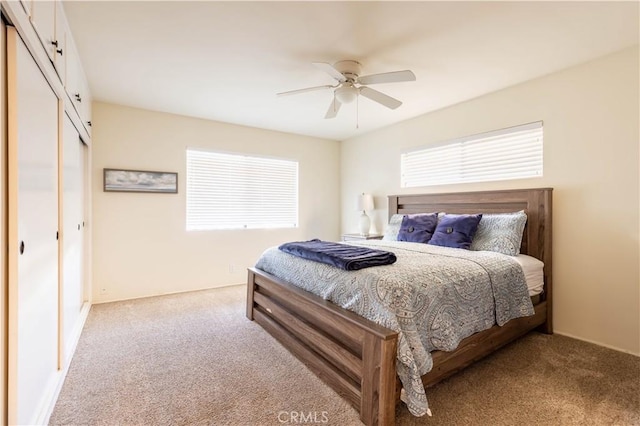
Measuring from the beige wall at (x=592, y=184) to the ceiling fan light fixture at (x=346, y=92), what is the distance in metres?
1.69

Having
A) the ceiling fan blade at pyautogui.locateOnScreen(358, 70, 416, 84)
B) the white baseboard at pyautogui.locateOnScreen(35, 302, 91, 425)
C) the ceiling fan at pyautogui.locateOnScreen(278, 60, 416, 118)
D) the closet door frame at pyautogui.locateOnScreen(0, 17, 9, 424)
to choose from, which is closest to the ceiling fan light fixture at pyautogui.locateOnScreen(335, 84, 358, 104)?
the ceiling fan at pyautogui.locateOnScreen(278, 60, 416, 118)

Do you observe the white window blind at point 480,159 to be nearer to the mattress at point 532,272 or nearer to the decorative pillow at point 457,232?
the decorative pillow at point 457,232

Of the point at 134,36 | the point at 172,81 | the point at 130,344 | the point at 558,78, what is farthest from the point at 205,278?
the point at 558,78

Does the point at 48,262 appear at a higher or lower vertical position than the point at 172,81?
lower

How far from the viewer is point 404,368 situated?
64.1 inches

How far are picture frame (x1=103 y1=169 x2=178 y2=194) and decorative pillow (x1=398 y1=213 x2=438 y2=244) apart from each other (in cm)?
301

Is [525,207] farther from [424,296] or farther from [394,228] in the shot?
[424,296]

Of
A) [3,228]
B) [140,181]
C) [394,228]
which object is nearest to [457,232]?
[394,228]

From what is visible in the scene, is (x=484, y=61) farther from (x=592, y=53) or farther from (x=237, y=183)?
(x=237, y=183)

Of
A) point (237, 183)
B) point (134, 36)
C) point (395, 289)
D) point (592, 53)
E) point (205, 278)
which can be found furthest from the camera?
point (237, 183)

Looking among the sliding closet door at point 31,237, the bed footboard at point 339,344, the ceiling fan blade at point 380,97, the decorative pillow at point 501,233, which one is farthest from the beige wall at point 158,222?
the decorative pillow at point 501,233

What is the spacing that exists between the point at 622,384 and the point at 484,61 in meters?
2.57

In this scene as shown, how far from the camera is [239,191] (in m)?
4.70

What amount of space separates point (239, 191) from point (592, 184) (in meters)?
4.11
